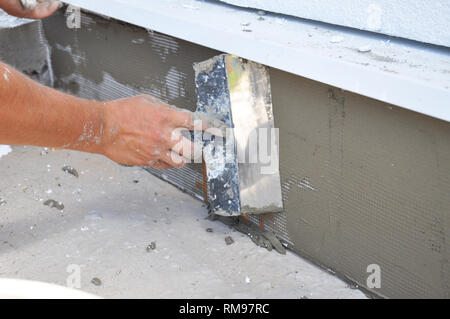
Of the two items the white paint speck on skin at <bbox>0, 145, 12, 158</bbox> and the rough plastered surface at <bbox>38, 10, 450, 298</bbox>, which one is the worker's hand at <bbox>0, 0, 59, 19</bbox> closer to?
the rough plastered surface at <bbox>38, 10, 450, 298</bbox>

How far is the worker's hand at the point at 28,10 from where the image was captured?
1.99 meters

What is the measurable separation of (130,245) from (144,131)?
52 centimetres

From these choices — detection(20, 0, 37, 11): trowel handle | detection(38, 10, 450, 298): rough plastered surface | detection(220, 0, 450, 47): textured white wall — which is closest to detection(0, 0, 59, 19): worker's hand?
detection(20, 0, 37, 11): trowel handle

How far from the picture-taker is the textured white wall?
1.37 metres

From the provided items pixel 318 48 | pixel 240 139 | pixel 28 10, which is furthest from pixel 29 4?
pixel 318 48

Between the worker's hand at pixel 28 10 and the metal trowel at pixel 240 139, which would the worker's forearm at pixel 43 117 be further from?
the worker's hand at pixel 28 10

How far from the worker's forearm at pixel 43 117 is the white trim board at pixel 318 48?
1.45ft

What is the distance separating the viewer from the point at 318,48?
1502 mm

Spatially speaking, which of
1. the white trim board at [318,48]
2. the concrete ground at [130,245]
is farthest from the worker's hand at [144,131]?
the concrete ground at [130,245]

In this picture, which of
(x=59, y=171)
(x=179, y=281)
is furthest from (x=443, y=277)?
(x=59, y=171)

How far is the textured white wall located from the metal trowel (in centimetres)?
23

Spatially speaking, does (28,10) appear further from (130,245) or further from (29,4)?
(130,245)

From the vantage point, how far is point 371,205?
1.55 m
